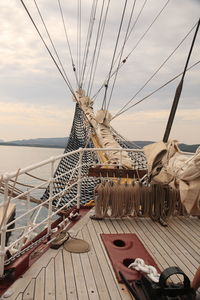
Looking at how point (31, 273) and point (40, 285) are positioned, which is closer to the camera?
point (40, 285)

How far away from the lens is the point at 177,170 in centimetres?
302

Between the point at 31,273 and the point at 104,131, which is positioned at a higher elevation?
the point at 104,131

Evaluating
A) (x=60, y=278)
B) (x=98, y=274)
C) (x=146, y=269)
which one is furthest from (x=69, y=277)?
(x=146, y=269)

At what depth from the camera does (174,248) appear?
11.5 ft

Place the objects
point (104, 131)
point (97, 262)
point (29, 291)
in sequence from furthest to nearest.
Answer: point (104, 131) → point (97, 262) → point (29, 291)

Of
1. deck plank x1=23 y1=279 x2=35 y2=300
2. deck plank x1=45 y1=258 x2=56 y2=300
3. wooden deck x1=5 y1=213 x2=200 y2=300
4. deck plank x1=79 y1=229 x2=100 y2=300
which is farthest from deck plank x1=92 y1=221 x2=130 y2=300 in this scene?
deck plank x1=23 y1=279 x2=35 y2=300

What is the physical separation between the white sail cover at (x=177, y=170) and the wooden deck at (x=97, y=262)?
80cm

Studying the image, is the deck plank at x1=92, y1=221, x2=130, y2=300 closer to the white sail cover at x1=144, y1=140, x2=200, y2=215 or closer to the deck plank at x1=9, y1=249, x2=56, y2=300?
the deck plank at x1=9, y1=249, x2=56, y2=300

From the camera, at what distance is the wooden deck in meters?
2.40

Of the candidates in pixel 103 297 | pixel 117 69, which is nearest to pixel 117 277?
pixel 103 297

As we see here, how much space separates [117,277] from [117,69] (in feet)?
29.8

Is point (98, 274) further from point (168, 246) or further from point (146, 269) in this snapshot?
point (168, 246)

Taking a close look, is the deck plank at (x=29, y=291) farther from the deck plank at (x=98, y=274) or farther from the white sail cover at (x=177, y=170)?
the white sail cover at (x=177, y=170)

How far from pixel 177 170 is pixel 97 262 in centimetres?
132
